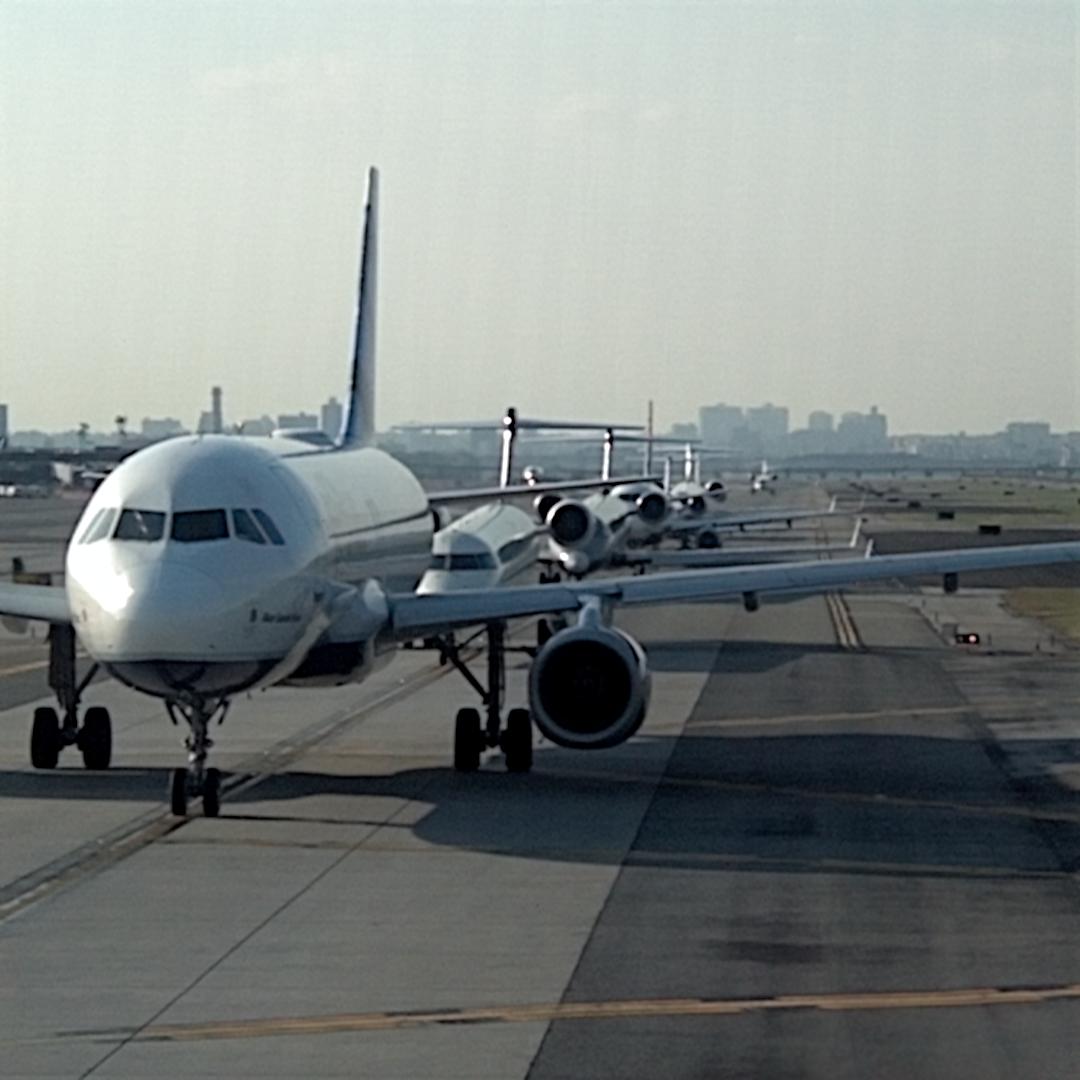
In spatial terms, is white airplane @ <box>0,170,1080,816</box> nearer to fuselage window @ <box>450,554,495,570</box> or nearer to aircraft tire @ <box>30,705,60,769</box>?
aircraft tire @ <box>30,705,60,769</box>

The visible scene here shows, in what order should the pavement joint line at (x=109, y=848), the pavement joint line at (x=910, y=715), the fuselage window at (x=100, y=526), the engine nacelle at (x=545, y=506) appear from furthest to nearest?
the engine nacelle at (x=545, y=506) < the pavement joint line at (x=910, y=715) < the fuselage window at (x=100, y=526) < the pavement joint line at (x=109, y=848)

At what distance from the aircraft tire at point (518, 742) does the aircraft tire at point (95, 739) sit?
4.81m

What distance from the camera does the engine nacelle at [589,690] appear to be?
27.2 metres

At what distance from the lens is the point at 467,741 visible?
29.5m

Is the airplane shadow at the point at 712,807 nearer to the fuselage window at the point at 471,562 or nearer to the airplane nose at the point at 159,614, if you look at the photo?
the airplane nose at the point at 159,614

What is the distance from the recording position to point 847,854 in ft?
77.0

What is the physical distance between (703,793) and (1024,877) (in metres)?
6.46

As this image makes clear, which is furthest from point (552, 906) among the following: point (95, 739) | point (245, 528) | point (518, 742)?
point (95, 739)

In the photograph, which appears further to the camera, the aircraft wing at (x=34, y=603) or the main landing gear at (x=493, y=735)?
the main landing gear at (x=493, y=735)

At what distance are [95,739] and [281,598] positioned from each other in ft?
17.5

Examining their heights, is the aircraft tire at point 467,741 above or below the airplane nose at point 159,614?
below

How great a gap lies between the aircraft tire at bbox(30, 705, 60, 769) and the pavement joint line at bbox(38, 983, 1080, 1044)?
13676mm

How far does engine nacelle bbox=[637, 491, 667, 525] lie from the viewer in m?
89.3

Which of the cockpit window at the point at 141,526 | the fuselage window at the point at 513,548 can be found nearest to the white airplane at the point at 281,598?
the cockpit window at the point at 141,526
